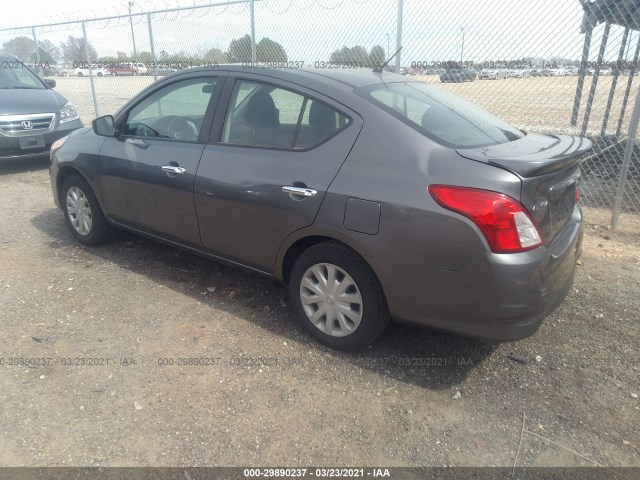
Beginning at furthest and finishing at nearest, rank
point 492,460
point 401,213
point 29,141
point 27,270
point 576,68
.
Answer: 1. point 29,141
2. point 576,68
3. point 27,270
4. point 401,213
5. point 492,460

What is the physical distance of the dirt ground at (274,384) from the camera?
233 cm

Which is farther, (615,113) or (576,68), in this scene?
(615,113)

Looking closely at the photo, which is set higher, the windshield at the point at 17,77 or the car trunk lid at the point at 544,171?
the windshield at the point at 17,77

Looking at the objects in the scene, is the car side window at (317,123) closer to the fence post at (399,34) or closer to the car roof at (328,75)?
the car roof at (328,75)

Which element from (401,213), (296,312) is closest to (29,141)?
(296,312)

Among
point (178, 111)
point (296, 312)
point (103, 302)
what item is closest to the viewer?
point (296, 312)

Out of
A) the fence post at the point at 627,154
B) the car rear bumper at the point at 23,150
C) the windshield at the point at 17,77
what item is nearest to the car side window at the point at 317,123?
the fence post at the point at 627,154

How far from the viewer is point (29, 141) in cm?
746

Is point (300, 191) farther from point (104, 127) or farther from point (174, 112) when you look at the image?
→ point (104, 127)

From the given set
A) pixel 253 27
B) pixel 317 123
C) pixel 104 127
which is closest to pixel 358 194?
pixel 317 123

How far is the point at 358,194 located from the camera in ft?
8.80

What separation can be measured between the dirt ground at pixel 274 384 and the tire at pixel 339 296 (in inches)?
5.5

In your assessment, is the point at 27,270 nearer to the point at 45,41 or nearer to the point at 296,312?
the point at 296,312

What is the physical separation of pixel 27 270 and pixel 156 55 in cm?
622
